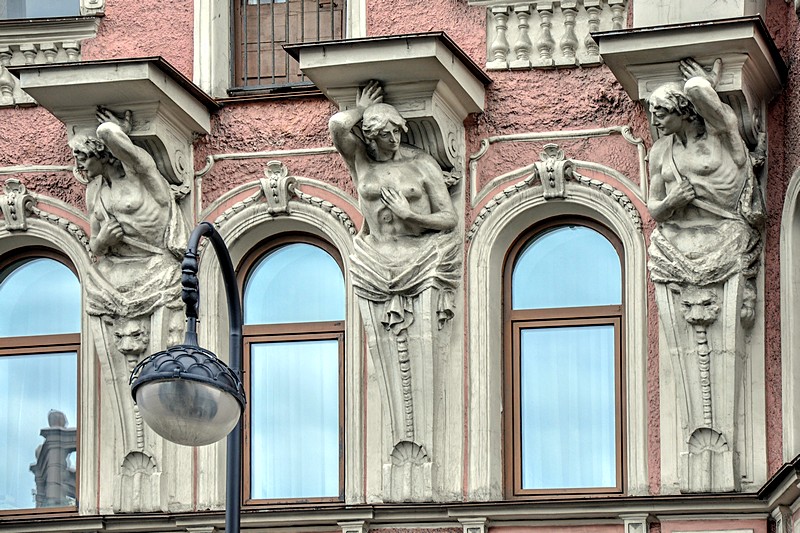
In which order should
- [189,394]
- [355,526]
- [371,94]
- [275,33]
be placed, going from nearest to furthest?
1. [189,394]
2. [355,526]
3. [371,94]
4. [275,33]

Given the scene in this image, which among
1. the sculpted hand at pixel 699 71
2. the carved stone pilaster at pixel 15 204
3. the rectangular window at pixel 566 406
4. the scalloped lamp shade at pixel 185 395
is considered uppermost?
the sculpted hand at pixel 699 71

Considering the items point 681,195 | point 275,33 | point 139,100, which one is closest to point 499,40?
point 275,33

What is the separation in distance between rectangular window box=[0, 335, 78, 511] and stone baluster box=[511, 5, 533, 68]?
13.0 feet

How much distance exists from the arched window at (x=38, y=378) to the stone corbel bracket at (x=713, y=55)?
4712 millimetres

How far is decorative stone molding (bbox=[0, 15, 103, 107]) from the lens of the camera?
2380 cm

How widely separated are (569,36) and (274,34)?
2394 mm

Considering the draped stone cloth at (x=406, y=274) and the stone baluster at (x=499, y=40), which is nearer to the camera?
the draped stone cloth at (x=406, y=274)

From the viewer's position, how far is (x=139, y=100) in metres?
23.0

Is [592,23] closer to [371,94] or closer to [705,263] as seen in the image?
[371,94]

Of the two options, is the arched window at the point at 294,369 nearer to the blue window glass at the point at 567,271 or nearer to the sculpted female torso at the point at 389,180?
the sculpted female torso at the point at 389,180

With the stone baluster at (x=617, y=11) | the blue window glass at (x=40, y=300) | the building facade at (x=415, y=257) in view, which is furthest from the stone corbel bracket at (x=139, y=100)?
the stone baluster at (x=617, y=11)

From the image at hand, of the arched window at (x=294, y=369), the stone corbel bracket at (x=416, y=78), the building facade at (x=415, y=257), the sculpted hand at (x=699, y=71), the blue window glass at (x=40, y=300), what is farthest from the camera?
the blue window glass at (x=40, y=300)

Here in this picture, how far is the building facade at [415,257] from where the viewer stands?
21797 mm

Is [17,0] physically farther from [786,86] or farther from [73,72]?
[786,86]
